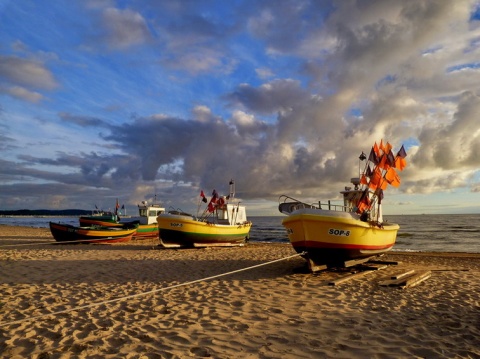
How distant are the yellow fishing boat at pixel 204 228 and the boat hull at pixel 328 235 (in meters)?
9.60

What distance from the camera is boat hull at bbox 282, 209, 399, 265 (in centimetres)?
1105

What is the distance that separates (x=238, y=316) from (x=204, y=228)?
1394 centimetres

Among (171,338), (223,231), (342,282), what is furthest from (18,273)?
(223,231)

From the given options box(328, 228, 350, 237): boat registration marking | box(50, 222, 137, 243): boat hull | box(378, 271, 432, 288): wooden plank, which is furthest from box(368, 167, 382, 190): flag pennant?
box(50, 222, 137, 243): boat hull

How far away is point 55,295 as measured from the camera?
8.64 meters

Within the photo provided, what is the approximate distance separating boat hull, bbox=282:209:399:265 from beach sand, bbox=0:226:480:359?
2.46ft

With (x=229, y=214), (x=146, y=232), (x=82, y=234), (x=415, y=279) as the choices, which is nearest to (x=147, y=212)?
(x=146, y=232)

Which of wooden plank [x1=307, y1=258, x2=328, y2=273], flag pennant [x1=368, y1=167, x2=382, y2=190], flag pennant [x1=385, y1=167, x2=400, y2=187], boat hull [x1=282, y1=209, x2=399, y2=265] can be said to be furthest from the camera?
flag pennant [x1=385, y1=167, x2=400, y2=187]

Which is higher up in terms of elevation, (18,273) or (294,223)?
(294,223)

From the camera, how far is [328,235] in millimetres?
11117

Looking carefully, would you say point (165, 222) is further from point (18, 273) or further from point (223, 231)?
point (18, 273)

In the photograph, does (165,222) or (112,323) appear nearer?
(112,323)

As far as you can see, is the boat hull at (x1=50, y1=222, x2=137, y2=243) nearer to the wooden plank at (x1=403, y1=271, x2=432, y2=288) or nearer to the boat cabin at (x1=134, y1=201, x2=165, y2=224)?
the boat cabin at (x1=134, y1=201, x2=165, y2=224)

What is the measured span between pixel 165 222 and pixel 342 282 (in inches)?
503
